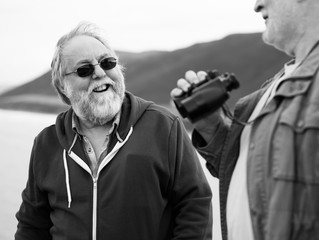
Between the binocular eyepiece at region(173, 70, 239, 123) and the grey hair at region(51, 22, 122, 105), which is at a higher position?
the grey hair at region(51, 22, 122, 105)

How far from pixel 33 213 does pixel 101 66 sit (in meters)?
0.84

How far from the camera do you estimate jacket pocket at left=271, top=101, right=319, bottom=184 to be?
1419 millimetres

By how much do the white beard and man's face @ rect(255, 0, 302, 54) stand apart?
1.02m

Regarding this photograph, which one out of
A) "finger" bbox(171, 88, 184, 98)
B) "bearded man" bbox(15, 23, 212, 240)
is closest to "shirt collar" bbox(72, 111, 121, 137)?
"bearded man" bbox(15, 23, 212, 240)

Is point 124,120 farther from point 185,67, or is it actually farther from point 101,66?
point 185,67

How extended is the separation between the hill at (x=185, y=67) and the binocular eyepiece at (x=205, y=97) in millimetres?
30903

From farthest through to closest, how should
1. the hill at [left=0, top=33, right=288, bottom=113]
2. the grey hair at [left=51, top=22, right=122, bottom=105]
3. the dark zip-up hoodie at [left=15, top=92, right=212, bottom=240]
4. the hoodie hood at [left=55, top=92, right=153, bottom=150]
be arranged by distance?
the hill at [left=0, top=33, right=288, bottom=113] → the grey hair at [left=51, top=22, right=122, bottom=105] → the hoodie hood at [left=55, top=92, right=153, bottom=150] → the dark zip-up hoodie at [left=15, top=92, right=212, bottom=240]

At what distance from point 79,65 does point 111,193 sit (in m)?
0.66

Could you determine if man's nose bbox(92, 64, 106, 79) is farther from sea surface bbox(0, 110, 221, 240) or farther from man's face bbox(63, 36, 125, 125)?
sea surface bbox(0, 110, 221, 240)

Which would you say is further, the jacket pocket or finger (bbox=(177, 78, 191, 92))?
finger (bbox=(177, 78, 191, 92))

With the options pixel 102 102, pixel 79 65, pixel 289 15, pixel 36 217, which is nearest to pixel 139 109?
pixel 102 102

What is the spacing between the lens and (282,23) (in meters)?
1.56

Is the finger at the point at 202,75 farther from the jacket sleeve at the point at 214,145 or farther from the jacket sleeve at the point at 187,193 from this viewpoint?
the jacket sleeve at the point at 187,193

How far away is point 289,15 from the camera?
61.0 inches
